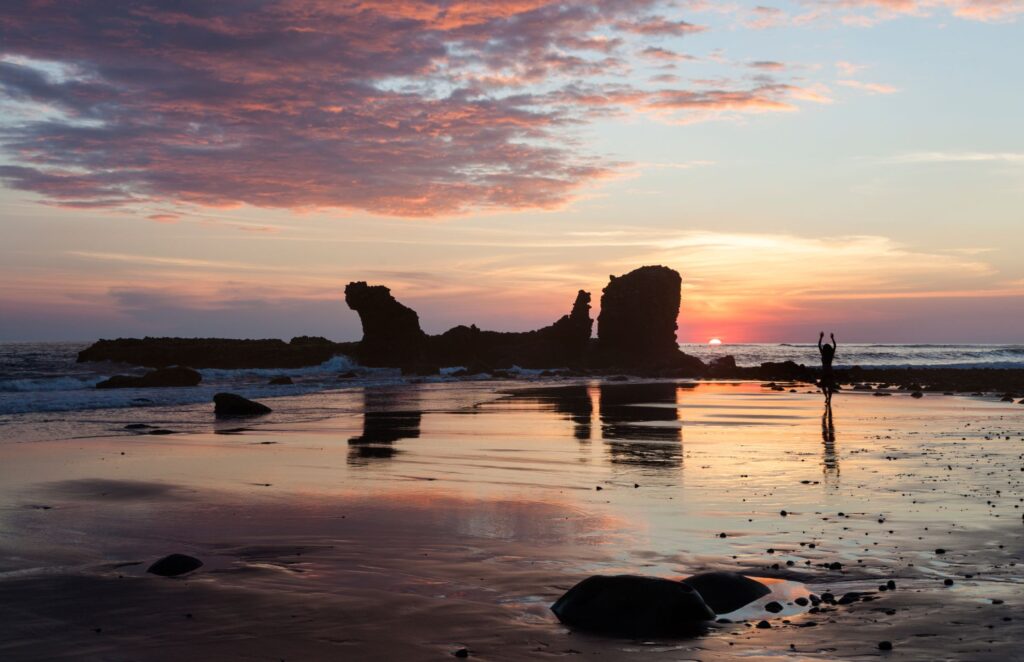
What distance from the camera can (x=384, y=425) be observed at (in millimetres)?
30531

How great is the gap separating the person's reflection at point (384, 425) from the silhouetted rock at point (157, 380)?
15.5m

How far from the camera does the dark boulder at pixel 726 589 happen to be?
8.45 m

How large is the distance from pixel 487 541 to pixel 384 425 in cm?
1941

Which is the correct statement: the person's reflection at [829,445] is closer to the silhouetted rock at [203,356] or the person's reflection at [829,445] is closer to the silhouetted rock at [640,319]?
the silhouetted rock at [640,319]

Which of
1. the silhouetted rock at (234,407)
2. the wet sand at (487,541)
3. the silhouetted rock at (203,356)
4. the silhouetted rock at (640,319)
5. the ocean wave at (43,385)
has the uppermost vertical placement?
the silhouetted rock at (640,319)

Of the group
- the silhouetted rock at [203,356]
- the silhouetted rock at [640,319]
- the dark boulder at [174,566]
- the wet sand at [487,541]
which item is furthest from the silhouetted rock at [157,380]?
the silhouetted rock at [640,319]

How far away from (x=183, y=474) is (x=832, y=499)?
502 inches

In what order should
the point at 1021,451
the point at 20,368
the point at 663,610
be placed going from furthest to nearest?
the point at 20,368
the point at 1021,451
the point at 663,610

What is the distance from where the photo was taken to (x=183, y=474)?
1817 centimetres

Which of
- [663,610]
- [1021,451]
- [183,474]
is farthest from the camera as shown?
[1021,451]

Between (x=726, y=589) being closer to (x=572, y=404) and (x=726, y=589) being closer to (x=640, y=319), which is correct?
(x=572, y=404)

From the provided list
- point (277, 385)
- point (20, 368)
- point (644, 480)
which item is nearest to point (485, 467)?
point (644, 480)

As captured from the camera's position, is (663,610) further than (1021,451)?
No

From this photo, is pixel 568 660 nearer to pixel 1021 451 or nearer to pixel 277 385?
pixel 1021 451
